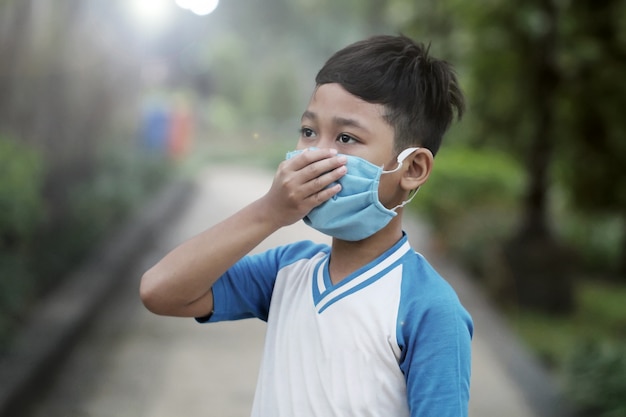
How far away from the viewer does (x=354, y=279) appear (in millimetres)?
1876

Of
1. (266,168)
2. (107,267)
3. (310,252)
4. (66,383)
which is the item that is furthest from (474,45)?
(266,168)

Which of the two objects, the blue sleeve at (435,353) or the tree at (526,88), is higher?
the tree at (526,88)

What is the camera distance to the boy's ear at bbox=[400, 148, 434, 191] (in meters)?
1.94

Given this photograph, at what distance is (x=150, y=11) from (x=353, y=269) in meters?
11.4

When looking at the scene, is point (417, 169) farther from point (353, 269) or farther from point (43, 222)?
point (43, 222)

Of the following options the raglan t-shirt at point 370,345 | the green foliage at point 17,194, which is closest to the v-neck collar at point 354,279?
the raglan t-shirt at point 370,345

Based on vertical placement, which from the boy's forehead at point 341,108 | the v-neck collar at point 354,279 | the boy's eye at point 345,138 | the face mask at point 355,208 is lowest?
the v-neck collar at point 354,279

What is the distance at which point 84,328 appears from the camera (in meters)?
7.07

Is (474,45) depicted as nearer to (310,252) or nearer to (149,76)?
(310,252)

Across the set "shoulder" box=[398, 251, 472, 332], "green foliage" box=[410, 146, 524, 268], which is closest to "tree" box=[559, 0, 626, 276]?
"green foliage" box=[410, 146, 524, 268]

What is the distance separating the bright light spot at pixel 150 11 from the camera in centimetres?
1242

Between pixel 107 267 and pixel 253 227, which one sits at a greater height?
pixel 107 267

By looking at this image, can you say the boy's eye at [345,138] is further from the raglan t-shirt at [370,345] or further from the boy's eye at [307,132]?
the raglan t-shirt at [370,345]

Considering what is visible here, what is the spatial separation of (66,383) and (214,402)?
0.90m
